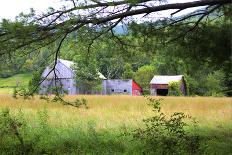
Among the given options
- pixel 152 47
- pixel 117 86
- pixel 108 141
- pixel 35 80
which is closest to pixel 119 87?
pixel 117 86

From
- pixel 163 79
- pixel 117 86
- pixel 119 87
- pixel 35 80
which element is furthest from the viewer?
pixel 163 79

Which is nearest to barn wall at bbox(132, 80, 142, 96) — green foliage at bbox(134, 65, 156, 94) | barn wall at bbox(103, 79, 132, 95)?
barn wall at bbox(103, 79, 132, 95)

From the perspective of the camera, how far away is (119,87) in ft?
198

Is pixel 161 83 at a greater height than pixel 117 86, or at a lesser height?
greater

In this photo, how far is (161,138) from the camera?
325 inches

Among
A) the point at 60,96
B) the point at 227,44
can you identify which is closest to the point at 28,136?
the point at 60,96

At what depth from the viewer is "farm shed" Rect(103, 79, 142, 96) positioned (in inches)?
2297

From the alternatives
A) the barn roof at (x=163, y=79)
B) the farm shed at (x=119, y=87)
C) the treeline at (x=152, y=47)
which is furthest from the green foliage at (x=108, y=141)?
the barn roof at (x=163, y=79)

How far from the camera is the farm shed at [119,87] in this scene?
191ft

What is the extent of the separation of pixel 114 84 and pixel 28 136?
49.9m

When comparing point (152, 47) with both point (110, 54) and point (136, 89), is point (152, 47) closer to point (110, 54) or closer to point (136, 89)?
point (110, 54)

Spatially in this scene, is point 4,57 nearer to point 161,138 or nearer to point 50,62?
point 50,62

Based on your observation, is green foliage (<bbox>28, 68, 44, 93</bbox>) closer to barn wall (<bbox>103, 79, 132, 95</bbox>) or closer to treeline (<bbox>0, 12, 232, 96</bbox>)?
treeline (<bbox>0, 12, 232, 96</bbox>)

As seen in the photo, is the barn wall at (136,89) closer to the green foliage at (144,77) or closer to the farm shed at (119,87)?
the farm shed at (119,87)
